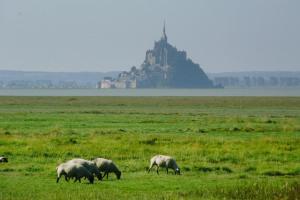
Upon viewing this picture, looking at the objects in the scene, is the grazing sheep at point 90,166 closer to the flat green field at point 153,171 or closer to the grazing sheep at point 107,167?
the flat green field at point 153,171

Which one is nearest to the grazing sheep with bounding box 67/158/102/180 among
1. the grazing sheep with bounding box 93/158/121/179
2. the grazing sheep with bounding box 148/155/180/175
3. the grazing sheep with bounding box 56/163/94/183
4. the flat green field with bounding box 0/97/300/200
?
the grazing sheep with bounding box 56/163/94/183

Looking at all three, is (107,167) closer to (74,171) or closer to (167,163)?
(74,171)

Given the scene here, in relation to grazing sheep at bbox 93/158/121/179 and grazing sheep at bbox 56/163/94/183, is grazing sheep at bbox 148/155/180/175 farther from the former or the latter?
grazing sheep at bbox 56/163/94/183

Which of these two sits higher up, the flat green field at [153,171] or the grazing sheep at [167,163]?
the grazing sheep at [167,163]

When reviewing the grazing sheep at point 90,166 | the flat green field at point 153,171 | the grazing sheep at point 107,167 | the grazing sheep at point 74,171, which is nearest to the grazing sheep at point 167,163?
Answer: the flat green field at point 153,171

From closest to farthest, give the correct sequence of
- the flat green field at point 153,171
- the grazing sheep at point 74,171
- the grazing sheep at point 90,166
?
the flat green field at point 153,171
the grazing sheep at point 74,171
the grazing sheep at point 90,166

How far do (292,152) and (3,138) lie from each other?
17.6 m

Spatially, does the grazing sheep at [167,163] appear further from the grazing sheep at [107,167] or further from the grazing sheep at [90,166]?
the grazing sheep at [90,166]

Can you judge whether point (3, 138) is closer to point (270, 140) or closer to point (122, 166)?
point (122, 166)

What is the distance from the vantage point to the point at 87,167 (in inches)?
963

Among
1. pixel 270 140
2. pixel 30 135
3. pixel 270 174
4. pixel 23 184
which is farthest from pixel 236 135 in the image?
pixel 23 184

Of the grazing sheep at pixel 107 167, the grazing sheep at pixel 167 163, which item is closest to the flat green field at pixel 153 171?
the grazing sheep at pixel 107 167

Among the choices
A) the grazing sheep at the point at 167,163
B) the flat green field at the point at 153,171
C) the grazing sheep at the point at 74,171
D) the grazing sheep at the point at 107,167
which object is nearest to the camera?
the flat green field at the point at 153,171

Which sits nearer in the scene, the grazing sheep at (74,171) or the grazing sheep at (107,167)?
the grazing sheep at (74,171)
